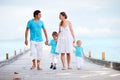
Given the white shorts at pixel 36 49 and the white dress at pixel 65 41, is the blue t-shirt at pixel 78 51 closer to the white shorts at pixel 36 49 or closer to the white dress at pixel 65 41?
the white dress at pixel 65 41

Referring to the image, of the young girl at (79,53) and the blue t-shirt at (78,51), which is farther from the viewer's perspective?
the blue t-shirt at (78,51)

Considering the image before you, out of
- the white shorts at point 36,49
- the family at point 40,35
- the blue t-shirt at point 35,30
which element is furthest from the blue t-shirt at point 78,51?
the blue t-shirt at point 35,30

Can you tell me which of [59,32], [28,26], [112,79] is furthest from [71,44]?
[112,79]

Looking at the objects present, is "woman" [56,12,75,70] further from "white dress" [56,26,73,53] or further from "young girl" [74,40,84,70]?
"young girl" [74,40,84,70]

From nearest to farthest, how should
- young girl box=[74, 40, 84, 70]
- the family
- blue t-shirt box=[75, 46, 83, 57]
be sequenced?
1. the family
2. young girl box=[74, 40, 84, 70]
3. blue t-shirt box=[75, 46, 83, 57]

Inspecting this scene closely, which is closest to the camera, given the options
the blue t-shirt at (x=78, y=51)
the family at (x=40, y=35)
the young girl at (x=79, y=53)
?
the family at (x=40, y=35)

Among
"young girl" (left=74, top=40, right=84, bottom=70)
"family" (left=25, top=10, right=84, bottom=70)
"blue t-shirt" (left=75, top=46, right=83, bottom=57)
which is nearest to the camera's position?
"family" (left=25, top=10, right=84, bottom=70)

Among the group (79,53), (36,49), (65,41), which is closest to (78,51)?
(79,53)

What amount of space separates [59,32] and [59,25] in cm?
27

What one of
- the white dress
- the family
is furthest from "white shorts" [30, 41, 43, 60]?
the white dress

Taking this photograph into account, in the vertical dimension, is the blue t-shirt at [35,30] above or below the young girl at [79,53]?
above

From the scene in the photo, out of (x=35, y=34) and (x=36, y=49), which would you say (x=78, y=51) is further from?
(x=35, y=34)

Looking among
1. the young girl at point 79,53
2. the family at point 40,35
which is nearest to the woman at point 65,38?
the family at point 40,35

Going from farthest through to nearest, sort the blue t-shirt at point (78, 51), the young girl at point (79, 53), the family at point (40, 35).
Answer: the blue t-shirt at point (78, 51)
the young girl at point (79, 53)
the family at point (40, 35)
